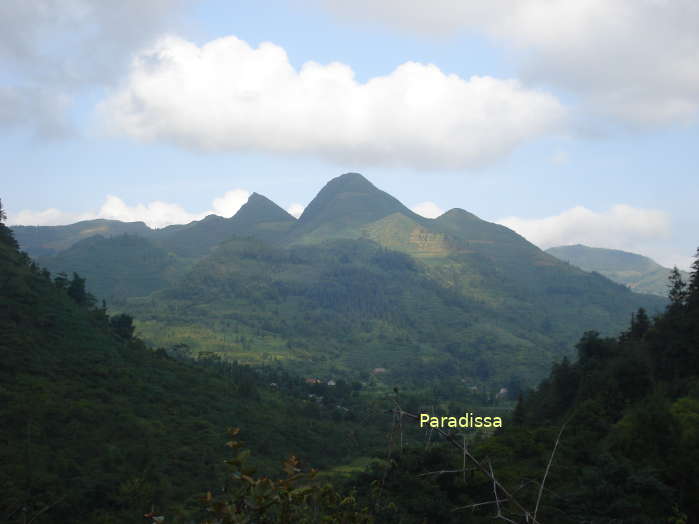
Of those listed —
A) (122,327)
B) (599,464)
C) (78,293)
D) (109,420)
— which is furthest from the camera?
(122,327)

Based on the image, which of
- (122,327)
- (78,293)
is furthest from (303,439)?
(78,293)

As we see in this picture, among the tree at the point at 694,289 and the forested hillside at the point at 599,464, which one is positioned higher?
the tree at the point at 694,289

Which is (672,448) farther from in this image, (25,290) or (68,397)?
(25,290)

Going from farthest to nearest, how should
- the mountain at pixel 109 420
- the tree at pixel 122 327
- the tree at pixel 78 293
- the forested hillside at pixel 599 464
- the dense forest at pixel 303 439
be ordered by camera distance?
the tree at pixel 78 293 → the tree at pixel 122 327 → the mountain at pixel 109 420 → the forested hillside at pixel 599 464 → the dense forest at pixel 303 439

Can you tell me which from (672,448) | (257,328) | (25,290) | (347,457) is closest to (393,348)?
(257,328)

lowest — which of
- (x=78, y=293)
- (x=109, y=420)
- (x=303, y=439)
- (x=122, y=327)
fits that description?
(x=303, y=439)

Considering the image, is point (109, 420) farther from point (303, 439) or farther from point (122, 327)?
point (122, 327)

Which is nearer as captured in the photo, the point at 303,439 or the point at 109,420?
the point at 109,420

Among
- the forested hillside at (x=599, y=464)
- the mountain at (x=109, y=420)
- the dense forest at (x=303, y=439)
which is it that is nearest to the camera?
the dense forest at (x=303, y=439)

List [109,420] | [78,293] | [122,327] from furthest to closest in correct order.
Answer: [122,327] < [78,293] < [109,420]

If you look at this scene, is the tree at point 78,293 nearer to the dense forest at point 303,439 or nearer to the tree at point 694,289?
the dense forest at point 303,439

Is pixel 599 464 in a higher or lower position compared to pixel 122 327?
higher

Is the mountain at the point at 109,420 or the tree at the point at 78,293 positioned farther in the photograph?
the tree at the point at 78,293

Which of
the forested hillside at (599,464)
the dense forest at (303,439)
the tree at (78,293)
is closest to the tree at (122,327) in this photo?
the dense forest at (303,439)
